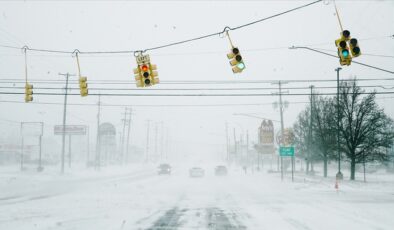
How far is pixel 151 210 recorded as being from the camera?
1828 cm

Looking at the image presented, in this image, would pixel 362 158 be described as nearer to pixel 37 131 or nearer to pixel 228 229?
pixel 228 229

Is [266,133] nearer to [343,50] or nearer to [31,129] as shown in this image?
[31,129]

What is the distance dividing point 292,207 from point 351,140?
1071 inches

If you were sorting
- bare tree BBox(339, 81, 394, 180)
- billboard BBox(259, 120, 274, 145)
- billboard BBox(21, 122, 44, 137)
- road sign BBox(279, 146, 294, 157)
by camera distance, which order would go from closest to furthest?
1. road sign BBox(279, 146, 294, 157)
2. bare tree BBox(339, 81, 394, 180)
3. billboard BBox(259, 120, 274, 145)
4. billboard BBox(21, 122, 44, 137)

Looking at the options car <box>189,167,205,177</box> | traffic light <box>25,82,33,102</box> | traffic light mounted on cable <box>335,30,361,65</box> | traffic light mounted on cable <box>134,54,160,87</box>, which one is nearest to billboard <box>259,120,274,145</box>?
car <box>189,167,205,177</box>

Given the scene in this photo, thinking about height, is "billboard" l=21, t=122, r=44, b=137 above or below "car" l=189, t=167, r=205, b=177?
above

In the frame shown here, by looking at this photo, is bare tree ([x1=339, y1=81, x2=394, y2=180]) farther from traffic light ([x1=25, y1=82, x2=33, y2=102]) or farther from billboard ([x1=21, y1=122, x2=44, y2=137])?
billboard ([x1=21, y1=122, x2=44, y2=137])

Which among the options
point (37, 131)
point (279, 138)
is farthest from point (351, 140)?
point (37, 131)

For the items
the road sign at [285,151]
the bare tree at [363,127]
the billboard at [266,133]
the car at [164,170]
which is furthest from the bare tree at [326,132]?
the car at [164,170]

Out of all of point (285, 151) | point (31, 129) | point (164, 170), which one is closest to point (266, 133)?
point (164, 170)

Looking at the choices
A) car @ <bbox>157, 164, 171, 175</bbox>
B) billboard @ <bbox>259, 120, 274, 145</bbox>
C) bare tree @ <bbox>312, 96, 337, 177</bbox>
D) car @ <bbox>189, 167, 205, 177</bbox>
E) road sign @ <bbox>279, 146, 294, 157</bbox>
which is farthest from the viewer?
car @ <bbox>157, 164, 171, 175</bbox>

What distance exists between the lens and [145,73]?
18.1 m

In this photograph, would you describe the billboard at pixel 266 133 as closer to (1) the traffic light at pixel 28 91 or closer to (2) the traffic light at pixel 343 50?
(1) the traffic light at pixel 28 91

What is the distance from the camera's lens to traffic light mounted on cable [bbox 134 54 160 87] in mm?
18078
